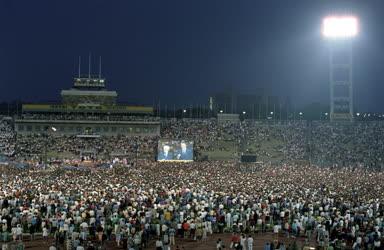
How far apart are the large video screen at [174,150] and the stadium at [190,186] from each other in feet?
0.35

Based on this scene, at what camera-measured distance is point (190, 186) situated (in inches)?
1261

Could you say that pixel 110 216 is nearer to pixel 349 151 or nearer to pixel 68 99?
pixel 349 151

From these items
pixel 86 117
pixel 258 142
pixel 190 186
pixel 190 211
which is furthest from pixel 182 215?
pixel 86 117

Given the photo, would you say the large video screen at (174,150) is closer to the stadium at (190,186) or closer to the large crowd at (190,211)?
the stadium at (190,186)

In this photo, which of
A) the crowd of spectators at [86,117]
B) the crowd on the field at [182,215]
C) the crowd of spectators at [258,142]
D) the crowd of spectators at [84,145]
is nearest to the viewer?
the crowd on the field at [182,215]

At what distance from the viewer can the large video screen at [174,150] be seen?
2490 inches

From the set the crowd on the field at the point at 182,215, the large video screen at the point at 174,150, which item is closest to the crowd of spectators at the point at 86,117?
the large video screen at the point at 174,150

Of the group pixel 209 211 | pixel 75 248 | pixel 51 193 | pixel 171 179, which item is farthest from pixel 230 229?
pixel 171 179

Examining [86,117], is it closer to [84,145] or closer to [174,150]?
[84,145]

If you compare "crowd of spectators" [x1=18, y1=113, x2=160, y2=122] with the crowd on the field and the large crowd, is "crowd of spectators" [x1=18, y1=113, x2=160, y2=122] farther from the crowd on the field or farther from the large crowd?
the crowd on the field

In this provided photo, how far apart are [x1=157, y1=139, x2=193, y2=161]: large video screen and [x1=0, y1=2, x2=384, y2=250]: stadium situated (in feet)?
0.35

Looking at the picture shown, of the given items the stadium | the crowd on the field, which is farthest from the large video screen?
the crowd on the field

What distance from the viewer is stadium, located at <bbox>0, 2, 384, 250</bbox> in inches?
789

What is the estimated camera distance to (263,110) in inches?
5207
